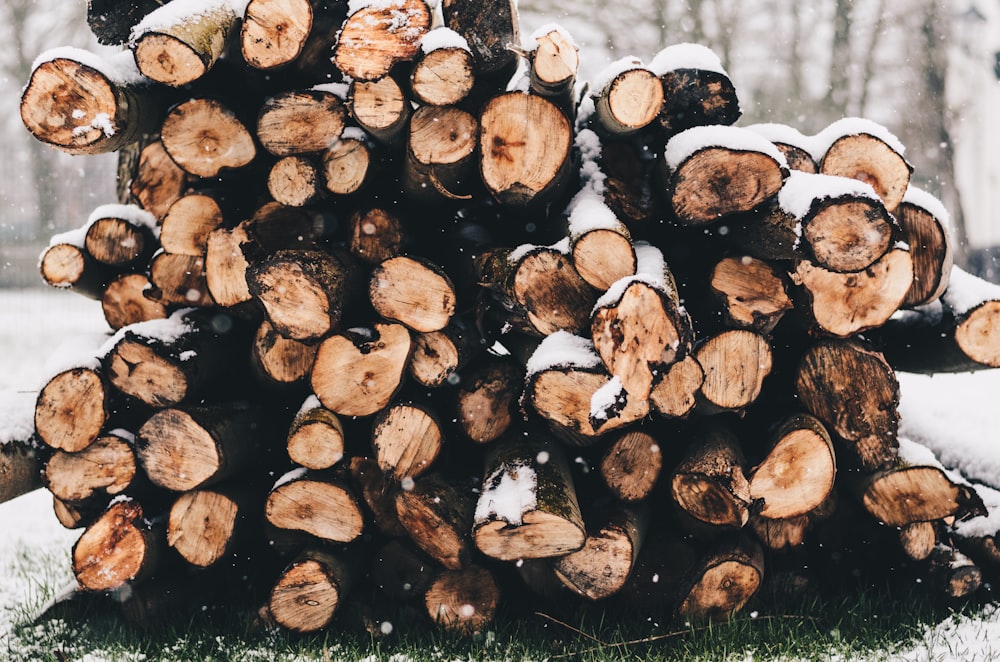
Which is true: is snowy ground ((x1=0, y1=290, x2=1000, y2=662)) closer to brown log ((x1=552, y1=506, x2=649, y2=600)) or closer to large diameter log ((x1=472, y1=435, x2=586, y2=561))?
brown log ((x1=552, y1=506, x2=649, y2=600))

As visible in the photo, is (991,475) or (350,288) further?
(991,475)

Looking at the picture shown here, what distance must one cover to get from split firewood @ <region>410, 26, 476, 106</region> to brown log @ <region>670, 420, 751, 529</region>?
1255 mm

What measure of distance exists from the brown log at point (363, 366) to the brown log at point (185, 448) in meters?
0.39

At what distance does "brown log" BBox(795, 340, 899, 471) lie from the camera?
221 cm

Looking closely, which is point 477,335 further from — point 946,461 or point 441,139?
point 946,461

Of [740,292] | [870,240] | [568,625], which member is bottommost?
[568,625]

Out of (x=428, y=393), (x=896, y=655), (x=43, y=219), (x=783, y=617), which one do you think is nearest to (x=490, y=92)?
(x=428, y=393)

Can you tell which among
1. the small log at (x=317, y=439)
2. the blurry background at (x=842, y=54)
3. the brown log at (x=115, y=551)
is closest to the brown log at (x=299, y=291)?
the small log at (x=317, y=439)

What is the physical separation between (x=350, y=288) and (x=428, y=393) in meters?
0.42

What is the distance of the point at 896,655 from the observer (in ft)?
A: 6.84

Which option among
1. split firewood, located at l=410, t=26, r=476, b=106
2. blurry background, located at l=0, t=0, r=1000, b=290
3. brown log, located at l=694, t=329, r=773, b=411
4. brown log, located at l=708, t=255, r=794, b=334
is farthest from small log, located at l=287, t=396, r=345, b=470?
blurry background, located at l=0, t=0, r=1000, b=290

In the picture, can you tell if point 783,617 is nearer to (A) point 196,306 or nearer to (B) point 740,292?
(B) point 740,292

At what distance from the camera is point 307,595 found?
2.29 m

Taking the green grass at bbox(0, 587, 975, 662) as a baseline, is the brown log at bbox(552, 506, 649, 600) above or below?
above
